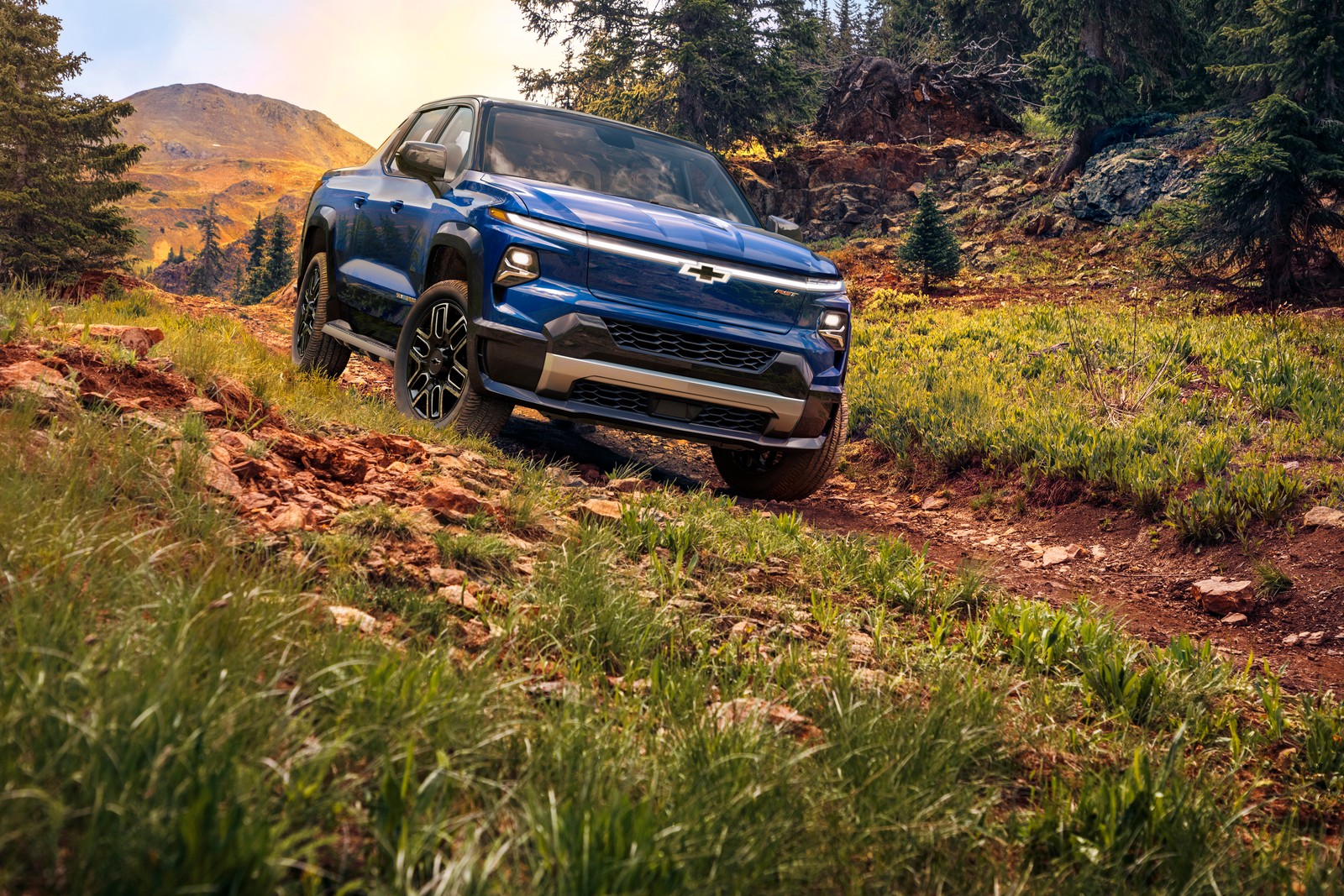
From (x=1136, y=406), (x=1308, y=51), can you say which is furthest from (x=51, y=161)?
(x=1308, y=51)

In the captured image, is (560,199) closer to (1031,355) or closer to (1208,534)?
(1208,534)

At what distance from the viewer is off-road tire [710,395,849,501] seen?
219 inches

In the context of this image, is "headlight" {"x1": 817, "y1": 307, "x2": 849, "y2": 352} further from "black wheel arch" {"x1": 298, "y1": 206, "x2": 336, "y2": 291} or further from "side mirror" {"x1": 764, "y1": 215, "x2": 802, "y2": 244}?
"black wheel arch" {"x1": 298, "y1": 206, "x2": 336, "y2": 291}

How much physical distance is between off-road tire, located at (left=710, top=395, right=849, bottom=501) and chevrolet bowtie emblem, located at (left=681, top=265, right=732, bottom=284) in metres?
1.09

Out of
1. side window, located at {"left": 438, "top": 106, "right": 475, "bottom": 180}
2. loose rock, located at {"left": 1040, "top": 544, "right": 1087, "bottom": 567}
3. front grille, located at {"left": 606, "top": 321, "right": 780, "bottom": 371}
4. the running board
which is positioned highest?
side window, located at {"left": 438, "top": 106, "right": 475, "bottom": 180}

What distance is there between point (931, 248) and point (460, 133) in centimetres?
1260

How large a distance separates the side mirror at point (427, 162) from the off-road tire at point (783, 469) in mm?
2368

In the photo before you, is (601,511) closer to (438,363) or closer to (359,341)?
(438,363)

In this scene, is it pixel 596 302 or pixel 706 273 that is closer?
pixel 596 302

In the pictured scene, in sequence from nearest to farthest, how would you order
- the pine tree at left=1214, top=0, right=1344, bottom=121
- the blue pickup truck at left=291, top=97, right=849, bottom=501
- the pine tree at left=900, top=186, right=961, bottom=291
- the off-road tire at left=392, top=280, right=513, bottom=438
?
the blue pickup truck at left=291, top=97, right=849, bottom=501
the off-road tire at left=392, top=280, right=513, bottom=438
the pine tree at left=1214, top=0, right=1344, bottom=121
the pine tree at left=900, top=186, right=961, bottom=291

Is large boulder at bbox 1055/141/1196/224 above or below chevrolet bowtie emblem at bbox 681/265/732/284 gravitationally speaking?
above

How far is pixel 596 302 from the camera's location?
4.65 meters

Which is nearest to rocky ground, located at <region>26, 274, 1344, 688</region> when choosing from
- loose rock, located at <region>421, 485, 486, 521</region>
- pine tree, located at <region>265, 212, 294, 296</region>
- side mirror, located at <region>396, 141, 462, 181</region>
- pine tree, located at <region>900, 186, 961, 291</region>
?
loose rock, located at <region>421, 485, 486, 521</region>

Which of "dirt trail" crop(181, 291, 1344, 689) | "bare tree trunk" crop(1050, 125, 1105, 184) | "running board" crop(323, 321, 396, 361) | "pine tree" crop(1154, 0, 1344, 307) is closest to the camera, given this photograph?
"dirt trail" crop(181, 291, 1344, 689)
